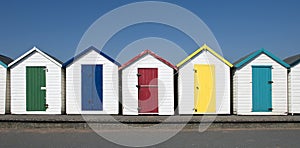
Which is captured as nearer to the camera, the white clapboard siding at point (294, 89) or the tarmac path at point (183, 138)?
the tarmac path at point (183, 138)

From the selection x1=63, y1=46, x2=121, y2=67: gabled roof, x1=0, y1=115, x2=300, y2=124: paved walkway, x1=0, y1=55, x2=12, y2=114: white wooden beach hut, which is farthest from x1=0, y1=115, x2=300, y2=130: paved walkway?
x1=63, y1=46, x2=121, y2=67: gabled roof

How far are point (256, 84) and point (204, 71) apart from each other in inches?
83.2

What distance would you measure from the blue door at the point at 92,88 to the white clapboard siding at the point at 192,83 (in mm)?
3174

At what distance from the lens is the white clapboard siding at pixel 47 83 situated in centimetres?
1427

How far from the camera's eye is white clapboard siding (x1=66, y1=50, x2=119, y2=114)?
14242 mm

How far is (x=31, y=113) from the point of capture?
46.7 ft

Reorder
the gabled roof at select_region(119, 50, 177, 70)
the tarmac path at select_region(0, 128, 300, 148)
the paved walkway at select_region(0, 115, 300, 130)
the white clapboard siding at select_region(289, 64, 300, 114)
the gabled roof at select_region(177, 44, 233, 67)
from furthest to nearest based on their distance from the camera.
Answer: the white clapboard siding at select_region(289, 64, 300, 114) → the gabled roof at select_region(177, 44, 233, 67) → the gabled roof at select_region(119, 50, 177, 70) → the paved walkway at select_region(0, 115, 300, 130) → the tarmac path at select_region(0, 128, 300, 148)

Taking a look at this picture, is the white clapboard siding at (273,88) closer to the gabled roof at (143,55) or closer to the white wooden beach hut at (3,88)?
the gabled roof at (143,55)

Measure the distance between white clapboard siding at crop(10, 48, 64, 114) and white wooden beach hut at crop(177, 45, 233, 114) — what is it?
4.85m

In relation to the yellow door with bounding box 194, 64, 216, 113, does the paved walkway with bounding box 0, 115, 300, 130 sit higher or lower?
lower

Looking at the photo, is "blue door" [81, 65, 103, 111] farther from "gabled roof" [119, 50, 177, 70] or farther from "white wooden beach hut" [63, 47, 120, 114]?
"gabled roof" [119, 50, 177, 70]

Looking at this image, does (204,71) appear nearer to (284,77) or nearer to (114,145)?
(284,77)

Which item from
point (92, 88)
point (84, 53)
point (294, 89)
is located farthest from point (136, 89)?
point (294, 89)

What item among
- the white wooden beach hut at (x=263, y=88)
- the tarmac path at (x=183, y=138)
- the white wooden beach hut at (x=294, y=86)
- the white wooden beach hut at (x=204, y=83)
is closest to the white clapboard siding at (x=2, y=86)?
the tarmac path at (x=183, y=138)
